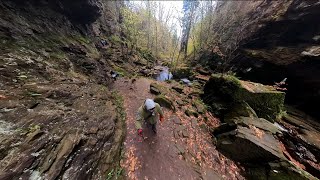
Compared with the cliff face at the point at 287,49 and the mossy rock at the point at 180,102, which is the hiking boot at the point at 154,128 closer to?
the mossy rock at the point at 180,102

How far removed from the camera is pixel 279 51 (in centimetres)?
1282

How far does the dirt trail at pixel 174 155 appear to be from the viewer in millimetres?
5938

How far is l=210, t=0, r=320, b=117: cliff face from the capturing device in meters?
11.3

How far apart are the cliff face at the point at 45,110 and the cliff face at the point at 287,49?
12.5m

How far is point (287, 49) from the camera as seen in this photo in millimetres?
12414

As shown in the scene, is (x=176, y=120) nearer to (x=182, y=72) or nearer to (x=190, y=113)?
(x=190, y=113)

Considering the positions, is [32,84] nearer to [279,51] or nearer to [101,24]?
[279,51]

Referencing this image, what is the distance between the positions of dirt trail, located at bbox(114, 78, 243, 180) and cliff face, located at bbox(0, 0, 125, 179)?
0.68 metres

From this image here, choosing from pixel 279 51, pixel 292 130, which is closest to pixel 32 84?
pixel 292 130

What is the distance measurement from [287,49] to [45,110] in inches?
617

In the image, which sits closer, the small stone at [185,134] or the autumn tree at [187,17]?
the small stone at [185,134]

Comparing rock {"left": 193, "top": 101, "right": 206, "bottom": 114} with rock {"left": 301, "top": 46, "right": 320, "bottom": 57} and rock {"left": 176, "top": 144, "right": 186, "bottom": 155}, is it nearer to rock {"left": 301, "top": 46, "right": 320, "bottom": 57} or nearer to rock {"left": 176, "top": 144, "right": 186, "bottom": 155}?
rock {"left": 176, "top": 144, "right": 186, "bottom": 155}

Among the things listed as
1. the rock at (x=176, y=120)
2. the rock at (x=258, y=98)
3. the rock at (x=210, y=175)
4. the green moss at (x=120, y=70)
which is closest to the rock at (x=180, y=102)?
the rock at (x=176, y=120)

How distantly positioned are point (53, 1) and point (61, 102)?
945 centimetres
